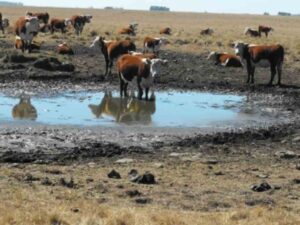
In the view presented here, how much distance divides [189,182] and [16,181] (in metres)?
2.59

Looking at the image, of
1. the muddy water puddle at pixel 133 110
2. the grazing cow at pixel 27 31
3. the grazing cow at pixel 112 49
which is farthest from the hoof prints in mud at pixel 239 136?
the grazing cow at pixel 27 31

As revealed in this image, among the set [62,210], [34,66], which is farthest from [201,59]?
[62,210]

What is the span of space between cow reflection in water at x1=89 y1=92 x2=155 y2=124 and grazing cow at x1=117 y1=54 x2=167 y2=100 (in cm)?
45

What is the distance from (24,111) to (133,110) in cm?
294

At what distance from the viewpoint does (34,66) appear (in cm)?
2506

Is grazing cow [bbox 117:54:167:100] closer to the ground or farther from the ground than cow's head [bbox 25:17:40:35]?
closer to the ground

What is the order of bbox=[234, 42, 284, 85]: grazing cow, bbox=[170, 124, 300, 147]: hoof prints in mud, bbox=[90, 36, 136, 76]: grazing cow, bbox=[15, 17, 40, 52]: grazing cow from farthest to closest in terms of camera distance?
bbox=[15, 17, 40, 52]: grazing cow, bbox=[90, 36, 136, 76]: grazing cow, bbox=[234, 42, 284, 85]: grazing cow, bbox=[170, 124, 300, 147]: hoof prints in mud

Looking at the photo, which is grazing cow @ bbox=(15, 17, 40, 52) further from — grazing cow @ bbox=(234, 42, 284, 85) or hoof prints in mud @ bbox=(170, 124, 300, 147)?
hoof prints in mud @ bbox=(170, 124, 300, 147)

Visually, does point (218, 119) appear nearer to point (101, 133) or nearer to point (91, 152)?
point (101, 133)

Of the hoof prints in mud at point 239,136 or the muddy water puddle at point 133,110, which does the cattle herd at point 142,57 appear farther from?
the hoof prints in mud at point 239,136

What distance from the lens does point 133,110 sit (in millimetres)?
→ 18281

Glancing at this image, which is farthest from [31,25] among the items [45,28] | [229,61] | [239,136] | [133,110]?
[239,136]

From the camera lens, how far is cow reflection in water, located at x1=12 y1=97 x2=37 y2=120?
1659 centimetres

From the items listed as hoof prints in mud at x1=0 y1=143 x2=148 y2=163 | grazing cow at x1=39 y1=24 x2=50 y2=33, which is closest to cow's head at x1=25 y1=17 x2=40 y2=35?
grazing cow at x1=39 y1=24 x2=50 y2=33
